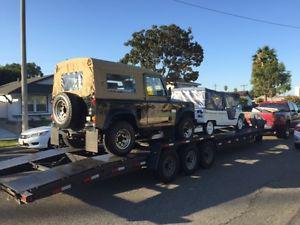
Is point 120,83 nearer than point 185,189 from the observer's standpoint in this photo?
No

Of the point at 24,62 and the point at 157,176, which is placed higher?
the point at 24,62

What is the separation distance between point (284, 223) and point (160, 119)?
4.25 m

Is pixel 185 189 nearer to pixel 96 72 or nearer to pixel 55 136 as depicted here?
pixel 96 72

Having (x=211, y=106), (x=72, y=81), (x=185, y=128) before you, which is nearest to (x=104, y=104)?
(x=72, y=81)

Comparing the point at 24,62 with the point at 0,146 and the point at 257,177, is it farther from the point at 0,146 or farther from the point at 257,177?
the point at 257,177

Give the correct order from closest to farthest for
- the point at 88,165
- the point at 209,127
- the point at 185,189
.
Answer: the point at 88,165 → the point at 185,189 → the point at 209,127

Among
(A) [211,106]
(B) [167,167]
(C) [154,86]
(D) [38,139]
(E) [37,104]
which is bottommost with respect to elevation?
(B) [167,167]

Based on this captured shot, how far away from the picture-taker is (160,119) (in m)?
9.74

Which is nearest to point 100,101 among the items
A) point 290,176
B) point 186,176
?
point 186,176

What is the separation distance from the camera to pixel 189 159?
32.7 feet

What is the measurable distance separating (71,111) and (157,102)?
2.37m

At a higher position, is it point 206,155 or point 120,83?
point 120,83

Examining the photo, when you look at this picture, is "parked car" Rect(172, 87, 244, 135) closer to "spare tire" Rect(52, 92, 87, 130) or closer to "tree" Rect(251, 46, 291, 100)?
"spare tire" Rect(52, 92, 87, 130)

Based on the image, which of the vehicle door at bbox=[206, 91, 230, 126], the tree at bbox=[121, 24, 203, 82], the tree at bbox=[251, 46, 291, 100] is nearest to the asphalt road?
the vehicle door at bbox=[206, 91, 230, 126]
